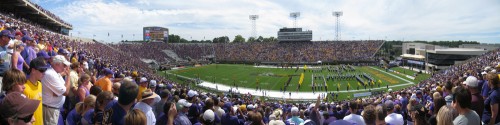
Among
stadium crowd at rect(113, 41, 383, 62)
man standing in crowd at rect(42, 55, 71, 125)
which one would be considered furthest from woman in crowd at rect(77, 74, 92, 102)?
stadium crowd at rect(113, 41, 383, 62)

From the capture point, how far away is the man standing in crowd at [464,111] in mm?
4344

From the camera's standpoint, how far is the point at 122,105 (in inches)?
159

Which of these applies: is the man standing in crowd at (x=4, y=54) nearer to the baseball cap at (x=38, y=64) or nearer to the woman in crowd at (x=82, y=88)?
the woman in crowd at (x=82, y=88)

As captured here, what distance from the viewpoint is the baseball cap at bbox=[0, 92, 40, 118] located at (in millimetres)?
A: 2971

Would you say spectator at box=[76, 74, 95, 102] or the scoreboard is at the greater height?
the scoreboard

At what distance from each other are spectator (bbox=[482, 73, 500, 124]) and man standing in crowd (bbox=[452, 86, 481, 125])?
128 cm

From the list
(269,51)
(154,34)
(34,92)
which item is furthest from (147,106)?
(154,34)

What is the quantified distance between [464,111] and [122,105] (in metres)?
4.44

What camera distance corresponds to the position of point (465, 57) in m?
61.2

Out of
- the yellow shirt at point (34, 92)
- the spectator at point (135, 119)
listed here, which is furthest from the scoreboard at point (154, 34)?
the spectator at point (135, 119)

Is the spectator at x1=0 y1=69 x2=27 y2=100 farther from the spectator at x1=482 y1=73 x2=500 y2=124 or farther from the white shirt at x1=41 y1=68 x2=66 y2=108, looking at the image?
the spectator at x1=482 y1=73 x2=500 y2=124

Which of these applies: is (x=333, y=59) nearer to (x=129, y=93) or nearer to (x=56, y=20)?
(x=56, y=20)

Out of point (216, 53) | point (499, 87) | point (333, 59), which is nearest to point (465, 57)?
point (333, 59)

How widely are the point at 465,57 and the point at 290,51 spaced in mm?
38651
